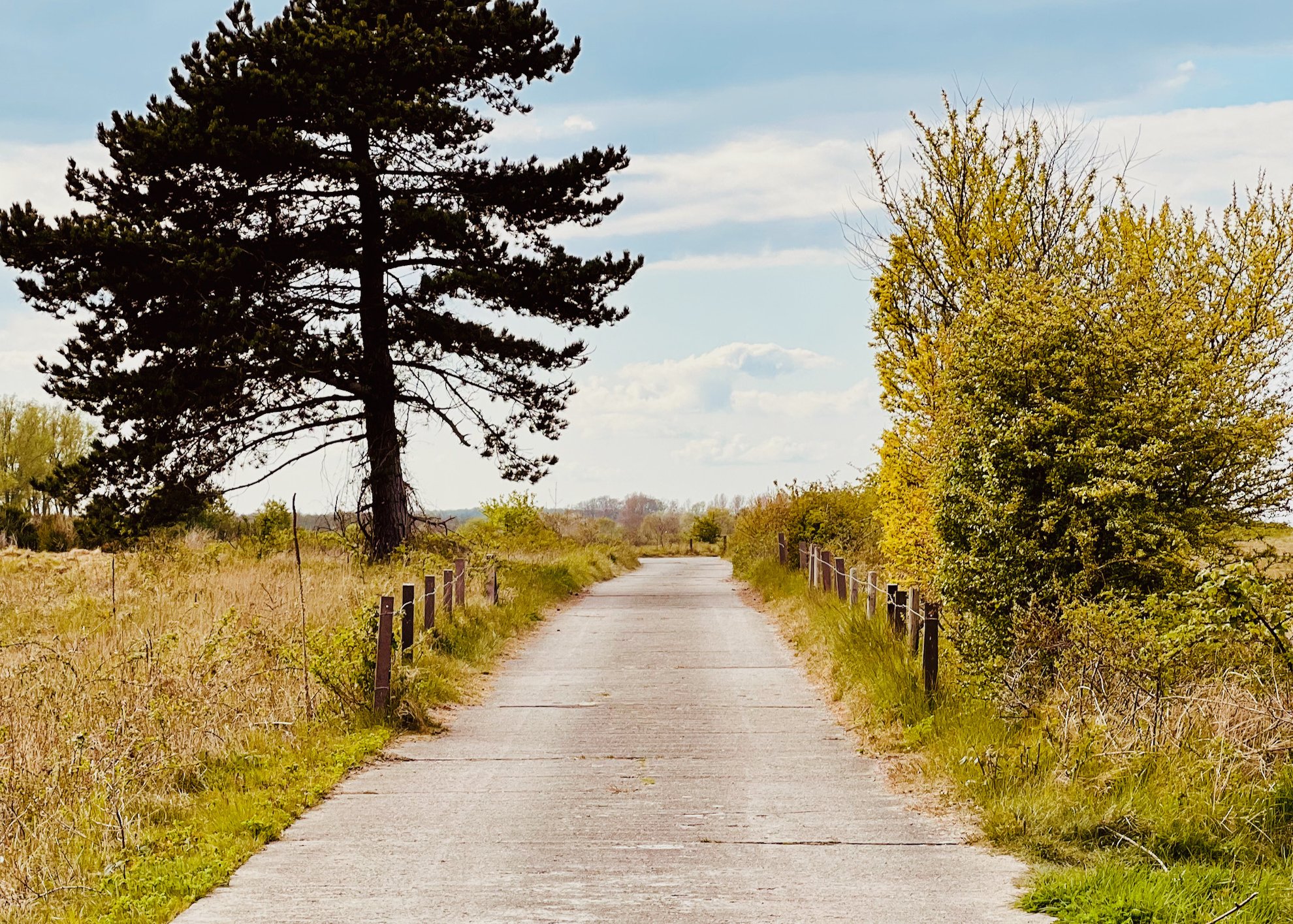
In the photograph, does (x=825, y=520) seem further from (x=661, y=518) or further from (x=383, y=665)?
(x=661, y=518)

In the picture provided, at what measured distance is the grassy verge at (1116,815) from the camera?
600cm

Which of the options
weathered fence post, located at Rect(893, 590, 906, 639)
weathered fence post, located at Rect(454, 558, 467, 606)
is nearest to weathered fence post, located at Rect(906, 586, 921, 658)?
weathered fence post, located at Rect(893, 590, 906, 639)

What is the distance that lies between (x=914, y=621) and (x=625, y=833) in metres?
5.68

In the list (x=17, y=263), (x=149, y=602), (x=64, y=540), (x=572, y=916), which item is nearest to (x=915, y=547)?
(x=149, y=602)

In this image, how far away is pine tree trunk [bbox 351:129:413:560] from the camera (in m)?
24.6

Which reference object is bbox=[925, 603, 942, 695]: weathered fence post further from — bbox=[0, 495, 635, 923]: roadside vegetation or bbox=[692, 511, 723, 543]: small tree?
bbox=[692, 511, 723, 543]: small tree

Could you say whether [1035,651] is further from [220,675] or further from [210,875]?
[220,675]

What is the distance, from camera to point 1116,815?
7.20 m

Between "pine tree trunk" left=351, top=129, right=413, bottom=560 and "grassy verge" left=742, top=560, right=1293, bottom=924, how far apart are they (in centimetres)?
1720

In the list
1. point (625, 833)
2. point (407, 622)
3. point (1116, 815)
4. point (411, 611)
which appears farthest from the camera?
point (411, 611)

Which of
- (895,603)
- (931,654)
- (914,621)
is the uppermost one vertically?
(895,603)

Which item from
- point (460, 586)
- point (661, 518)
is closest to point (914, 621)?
point (460, 586)

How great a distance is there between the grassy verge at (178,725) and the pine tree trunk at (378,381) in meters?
6.79

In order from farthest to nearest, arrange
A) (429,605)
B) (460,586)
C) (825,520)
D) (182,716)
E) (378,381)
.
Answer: (825,520) → (378,381) → (460,586) → (429,605) → (182,716)
